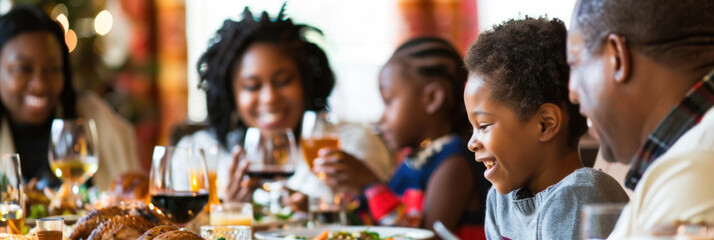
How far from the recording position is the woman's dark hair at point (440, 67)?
2.99 metres

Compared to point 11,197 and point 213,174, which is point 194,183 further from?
point 213,174

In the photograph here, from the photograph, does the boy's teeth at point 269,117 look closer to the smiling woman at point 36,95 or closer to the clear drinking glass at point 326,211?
the smiling woman at point 36,95

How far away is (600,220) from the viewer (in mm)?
860

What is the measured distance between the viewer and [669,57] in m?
1.04

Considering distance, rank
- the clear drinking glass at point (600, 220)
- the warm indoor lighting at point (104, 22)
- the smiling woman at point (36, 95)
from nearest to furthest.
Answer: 1. the clear drinking glass at point (600, 220)
2. the smiling woman at point (36, 95)
3. the warm indoor lighting at point (104, 22)

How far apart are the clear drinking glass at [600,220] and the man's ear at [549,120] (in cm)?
55

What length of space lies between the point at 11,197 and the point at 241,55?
189 centimetres

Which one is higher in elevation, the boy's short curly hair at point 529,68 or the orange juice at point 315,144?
the boy's short curly hair at point 529,68

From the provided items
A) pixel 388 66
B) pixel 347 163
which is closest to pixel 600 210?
pixel 347 163

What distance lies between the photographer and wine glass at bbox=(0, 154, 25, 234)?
5.80 feet

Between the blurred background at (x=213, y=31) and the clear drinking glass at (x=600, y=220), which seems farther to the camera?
the blurred background at (x=213, y=31)

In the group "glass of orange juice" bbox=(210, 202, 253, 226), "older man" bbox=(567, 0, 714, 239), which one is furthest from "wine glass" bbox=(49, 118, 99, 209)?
"older man" bbox=(567, 0, 714, 239)

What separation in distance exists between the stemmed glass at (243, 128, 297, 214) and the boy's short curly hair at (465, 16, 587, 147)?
1.41 meters

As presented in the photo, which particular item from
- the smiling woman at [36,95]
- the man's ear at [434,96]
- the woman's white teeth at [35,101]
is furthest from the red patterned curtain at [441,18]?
the man's ear at [434,96]
